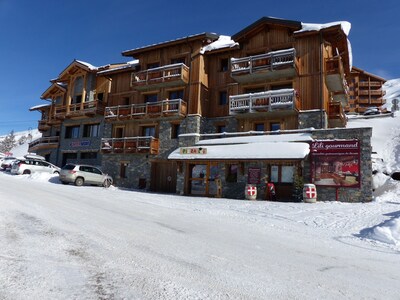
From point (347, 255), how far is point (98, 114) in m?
28.8

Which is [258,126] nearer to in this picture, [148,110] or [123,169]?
[148,110]

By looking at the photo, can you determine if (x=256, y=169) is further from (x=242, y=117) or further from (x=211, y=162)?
(x=242, y=117)

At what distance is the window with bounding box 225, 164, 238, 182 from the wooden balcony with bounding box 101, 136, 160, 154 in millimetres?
6883

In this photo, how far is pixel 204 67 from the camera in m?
24.9

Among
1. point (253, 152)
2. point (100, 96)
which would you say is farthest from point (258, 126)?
point (100, 96)

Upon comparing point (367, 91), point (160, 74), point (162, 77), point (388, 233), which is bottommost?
point (388, 233)

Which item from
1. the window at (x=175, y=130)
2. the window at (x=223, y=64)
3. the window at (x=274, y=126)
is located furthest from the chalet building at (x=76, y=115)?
the window at (x=274, y=126)

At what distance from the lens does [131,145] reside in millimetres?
25766

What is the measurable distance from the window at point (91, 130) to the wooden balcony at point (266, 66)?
16520mm

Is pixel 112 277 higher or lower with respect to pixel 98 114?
lower

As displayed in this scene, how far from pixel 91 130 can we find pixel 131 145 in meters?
8.96

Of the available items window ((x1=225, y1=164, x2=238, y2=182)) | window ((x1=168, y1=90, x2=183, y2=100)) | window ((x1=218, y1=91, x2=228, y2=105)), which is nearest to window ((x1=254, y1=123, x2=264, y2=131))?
window ((x1=225, y1=164, x2=238, y2=182))

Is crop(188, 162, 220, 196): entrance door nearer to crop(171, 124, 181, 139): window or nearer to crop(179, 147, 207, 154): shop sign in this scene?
crop(179, 147, 207, 154): shop sign

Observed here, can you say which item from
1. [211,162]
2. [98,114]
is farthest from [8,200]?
[98,114]
